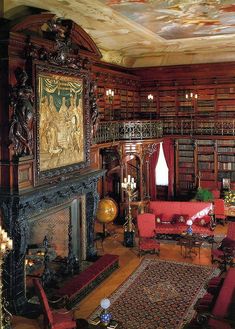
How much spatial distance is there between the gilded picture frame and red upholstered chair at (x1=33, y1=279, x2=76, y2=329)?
249 cm

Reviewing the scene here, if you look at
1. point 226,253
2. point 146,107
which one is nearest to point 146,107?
point 146,107

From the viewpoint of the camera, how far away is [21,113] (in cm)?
826

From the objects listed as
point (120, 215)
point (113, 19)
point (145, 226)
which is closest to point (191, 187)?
point (120, 215)

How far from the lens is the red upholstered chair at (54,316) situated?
7289 millimetres

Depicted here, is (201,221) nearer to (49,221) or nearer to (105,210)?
(105,210)

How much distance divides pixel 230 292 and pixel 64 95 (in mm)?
5418

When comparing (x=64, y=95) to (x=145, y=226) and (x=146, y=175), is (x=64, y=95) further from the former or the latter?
(x=146, y=175)

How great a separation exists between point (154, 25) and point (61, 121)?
359 cm

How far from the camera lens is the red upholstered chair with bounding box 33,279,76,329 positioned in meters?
7.29

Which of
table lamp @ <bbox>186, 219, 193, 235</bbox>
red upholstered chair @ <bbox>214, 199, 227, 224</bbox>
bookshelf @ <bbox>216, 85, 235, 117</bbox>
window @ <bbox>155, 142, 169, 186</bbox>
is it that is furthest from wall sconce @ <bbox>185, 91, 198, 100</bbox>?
table lamp @ <bbox>186, 219, 193, 235</bbox>

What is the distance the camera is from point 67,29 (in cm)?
952

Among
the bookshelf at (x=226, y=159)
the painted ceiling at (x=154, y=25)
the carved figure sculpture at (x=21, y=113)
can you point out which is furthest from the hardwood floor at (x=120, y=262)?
the painted ceiling at (x=154, y=25)

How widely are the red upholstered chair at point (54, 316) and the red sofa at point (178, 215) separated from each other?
5961 millimetres

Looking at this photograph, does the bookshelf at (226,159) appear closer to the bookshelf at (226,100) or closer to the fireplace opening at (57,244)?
the bookshelf at (226,100)
